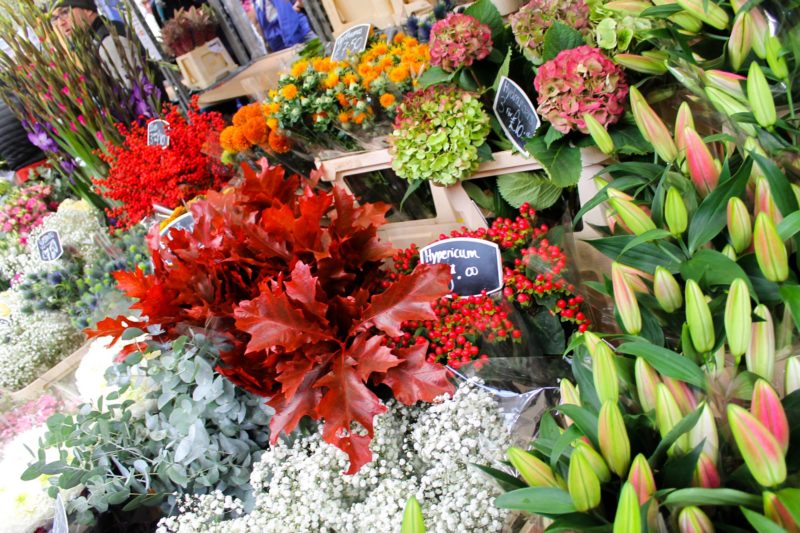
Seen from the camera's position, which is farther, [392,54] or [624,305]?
[392,54]

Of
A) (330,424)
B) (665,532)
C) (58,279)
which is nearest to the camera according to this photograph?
(665,532)

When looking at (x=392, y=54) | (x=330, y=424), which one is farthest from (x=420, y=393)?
(x=392, y=54)

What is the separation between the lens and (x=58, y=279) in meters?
1.84

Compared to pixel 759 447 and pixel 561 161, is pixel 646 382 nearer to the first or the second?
pixel 759 447

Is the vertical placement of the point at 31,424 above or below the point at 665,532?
below

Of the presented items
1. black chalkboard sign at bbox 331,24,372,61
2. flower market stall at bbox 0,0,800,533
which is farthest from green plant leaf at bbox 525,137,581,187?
black chalkboard sign at bbox 331,24,372,61

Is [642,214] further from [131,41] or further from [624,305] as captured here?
[131,41]

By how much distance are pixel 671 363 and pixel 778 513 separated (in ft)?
0.46

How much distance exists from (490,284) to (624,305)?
521 mm

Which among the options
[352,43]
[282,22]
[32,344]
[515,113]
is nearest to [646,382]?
[515,113]

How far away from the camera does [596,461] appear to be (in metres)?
0.47

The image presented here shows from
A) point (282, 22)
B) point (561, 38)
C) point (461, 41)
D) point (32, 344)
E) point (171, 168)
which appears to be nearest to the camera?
point (561, 38)

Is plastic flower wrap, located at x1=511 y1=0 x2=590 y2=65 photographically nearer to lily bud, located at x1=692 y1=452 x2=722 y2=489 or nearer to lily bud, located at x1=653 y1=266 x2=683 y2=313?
lily bud, located at x1=653 y1=266 x2=683 y2=313

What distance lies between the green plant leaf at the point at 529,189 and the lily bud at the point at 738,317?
0.83 meters
